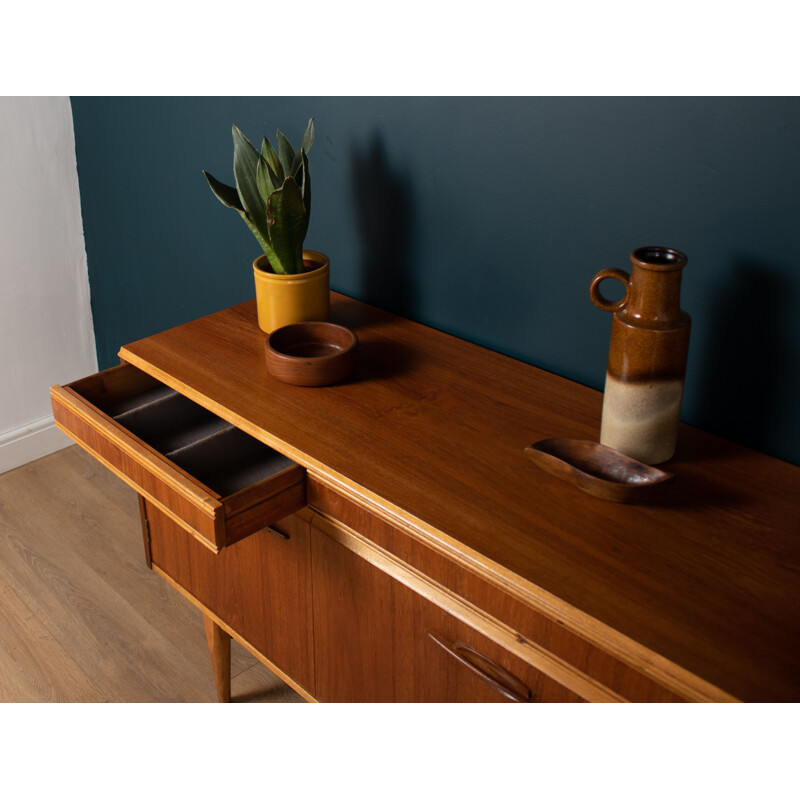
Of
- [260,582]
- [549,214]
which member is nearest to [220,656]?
[260,582]

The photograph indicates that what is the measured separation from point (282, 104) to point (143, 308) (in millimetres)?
752

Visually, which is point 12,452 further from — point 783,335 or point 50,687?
point 783,335

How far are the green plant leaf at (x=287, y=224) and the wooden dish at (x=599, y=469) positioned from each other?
0.50m

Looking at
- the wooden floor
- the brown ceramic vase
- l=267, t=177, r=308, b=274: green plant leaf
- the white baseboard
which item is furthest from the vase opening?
the white baseboard

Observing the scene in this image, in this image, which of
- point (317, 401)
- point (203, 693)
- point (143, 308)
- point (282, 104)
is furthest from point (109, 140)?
point (203, 693)

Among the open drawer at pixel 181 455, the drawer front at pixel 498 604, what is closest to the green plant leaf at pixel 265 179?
the open drawer at pixel 181 455

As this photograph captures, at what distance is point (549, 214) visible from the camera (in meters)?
1.12

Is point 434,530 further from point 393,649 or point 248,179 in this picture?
point 248,179

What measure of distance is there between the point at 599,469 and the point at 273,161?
687mm

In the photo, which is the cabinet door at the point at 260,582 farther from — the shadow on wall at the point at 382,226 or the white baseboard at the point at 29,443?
the white baseboard at the point at 29,443

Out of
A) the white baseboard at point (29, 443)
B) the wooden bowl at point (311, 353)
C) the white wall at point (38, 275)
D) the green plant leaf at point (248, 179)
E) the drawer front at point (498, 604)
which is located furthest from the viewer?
the white baseboard at point (29, 443)

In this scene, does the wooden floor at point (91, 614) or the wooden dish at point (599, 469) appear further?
the wooden floor at point (91, 614)

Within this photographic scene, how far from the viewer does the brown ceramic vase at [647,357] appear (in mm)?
909

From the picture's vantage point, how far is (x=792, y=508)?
2.97ft
